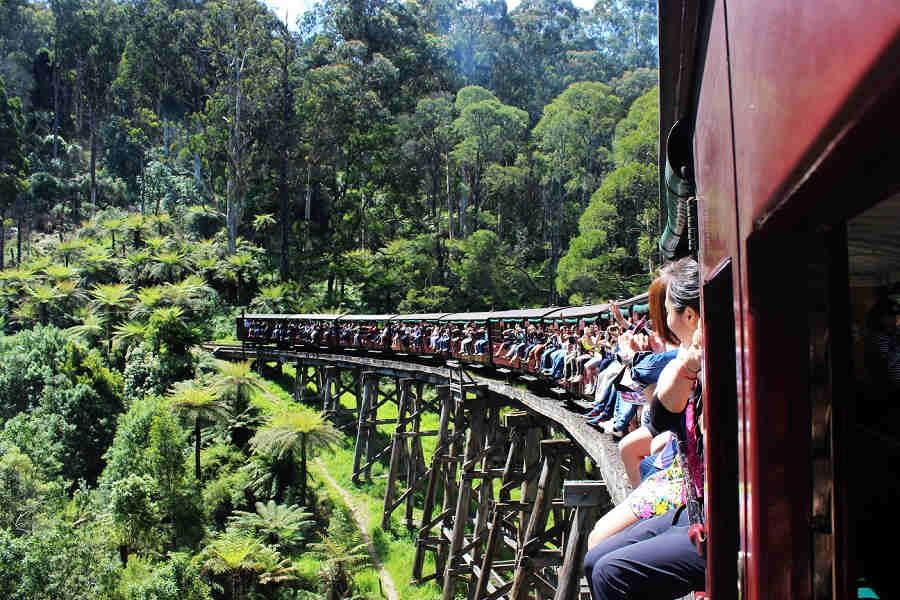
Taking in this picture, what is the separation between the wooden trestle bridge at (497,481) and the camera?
6.00m

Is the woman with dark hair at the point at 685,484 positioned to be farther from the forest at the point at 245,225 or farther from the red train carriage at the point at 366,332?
the red train carriage at the point at 366,332

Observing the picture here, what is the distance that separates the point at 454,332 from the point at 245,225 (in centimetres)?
2755

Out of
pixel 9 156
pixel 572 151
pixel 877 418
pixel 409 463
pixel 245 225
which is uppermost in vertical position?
pixel 572 151

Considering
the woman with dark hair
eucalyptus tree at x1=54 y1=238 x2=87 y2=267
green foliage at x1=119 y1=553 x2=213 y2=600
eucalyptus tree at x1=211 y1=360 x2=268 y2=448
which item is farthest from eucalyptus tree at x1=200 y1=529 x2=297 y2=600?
eucalyptus tree at x1=54 y1=238 x2=87 y2=267

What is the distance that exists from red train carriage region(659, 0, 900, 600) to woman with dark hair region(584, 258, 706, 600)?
0.43 meters

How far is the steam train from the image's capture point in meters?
8.75

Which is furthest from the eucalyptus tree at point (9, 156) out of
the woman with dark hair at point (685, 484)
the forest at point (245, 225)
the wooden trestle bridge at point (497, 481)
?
the woman with dark hair at point (685, 484)

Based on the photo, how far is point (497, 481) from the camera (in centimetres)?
1911

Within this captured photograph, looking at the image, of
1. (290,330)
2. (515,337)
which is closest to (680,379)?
(515,337)

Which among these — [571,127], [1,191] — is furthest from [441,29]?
[1,191]

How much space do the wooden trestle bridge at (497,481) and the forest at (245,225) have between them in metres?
1.34

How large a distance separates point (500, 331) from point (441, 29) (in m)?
49.2

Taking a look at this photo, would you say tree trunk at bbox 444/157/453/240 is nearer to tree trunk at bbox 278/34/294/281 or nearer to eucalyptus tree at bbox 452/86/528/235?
eucalyptus tree at bbox 452/86/528/235

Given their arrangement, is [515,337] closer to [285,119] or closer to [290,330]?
[290,330]
